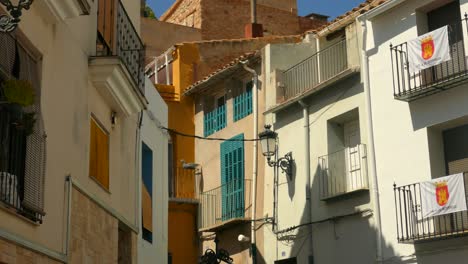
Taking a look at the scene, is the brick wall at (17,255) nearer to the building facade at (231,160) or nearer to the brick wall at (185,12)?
the building facade at (231,160)

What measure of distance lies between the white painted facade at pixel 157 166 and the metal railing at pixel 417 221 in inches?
182

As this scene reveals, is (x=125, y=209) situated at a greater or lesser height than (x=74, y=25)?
lesser

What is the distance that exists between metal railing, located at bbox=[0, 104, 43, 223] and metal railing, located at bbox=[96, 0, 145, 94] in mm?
3228

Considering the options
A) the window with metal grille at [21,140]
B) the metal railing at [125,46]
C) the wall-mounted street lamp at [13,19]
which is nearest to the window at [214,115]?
the metal railing at [125,46]

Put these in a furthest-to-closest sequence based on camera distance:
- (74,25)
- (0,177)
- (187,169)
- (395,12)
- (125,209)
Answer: (187,169)
(395,12)
(125,209)
(74,25)
(0,177)

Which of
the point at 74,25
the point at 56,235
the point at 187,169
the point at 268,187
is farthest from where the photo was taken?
the point at 187,169

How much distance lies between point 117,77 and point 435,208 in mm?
6681

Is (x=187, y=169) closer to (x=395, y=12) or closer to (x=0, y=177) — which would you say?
(x=395, y=12)

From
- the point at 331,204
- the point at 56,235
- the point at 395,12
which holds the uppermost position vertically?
the point at 395,12

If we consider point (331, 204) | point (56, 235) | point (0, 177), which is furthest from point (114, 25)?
point (331, 204)

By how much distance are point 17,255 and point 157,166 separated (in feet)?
28.0

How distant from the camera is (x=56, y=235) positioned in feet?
33.0

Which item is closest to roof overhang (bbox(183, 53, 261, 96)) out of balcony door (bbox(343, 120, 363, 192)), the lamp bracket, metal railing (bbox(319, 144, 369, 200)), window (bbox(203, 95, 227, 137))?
window (bbox(203, 95, 227, 137))

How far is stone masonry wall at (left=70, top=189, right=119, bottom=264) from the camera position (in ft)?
35.6
